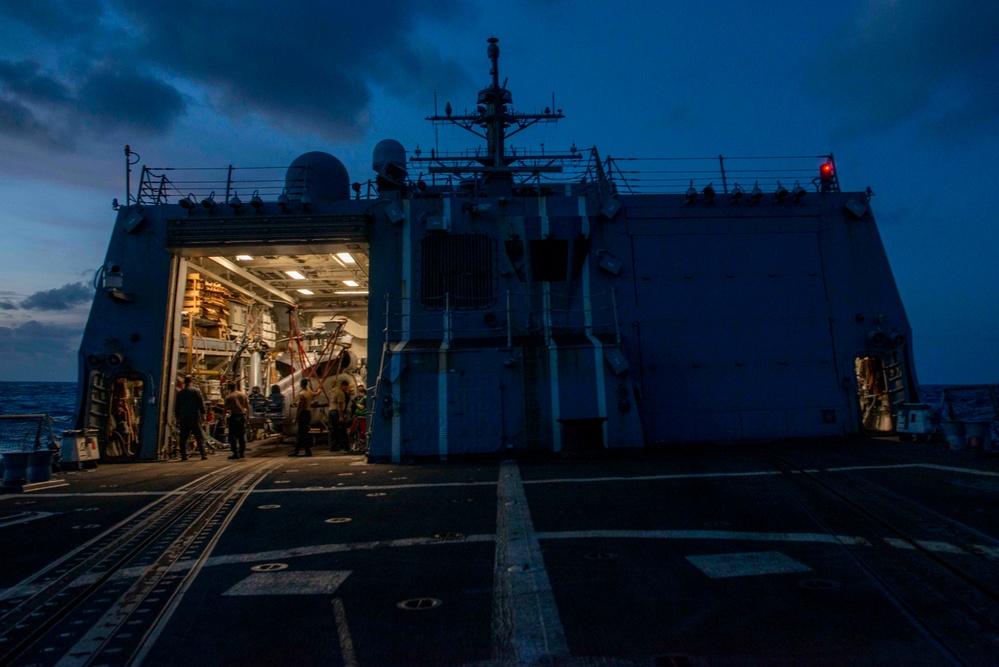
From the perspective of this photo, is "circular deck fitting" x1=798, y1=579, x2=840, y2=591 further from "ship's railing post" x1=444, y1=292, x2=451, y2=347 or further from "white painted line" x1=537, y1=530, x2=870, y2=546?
"ship's railing post" x1=444, y1=292, x2=451, y2=347

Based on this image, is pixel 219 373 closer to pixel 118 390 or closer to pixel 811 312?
pixel 118 390

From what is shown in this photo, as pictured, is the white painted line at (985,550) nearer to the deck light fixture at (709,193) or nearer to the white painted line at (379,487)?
the white painted line at (379,487)

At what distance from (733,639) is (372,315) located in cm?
1120

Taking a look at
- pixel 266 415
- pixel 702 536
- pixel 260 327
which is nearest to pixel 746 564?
pixel 702 536

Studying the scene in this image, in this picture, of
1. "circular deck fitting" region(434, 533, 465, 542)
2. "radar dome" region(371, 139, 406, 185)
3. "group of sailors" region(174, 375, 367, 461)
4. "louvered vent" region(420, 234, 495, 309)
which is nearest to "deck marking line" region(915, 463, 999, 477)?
"circular deck fitting" region(434, 533, 465, 542)

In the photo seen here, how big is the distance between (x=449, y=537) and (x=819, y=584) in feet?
9.53

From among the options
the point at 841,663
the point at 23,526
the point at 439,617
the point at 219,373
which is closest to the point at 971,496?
the point at 841,663

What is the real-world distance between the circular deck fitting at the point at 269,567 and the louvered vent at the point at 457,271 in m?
9.20

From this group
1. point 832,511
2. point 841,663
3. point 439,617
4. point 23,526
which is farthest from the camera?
point 23,526

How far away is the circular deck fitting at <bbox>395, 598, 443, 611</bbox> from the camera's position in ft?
10.9

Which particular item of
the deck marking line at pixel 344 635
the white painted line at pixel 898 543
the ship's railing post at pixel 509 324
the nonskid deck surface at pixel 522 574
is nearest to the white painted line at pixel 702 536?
the nonskid deck surface at pixel 522 574

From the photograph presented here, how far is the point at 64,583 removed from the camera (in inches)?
156

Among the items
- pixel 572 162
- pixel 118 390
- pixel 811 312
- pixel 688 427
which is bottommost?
pixel 688 427

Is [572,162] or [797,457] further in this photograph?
[572,162]
